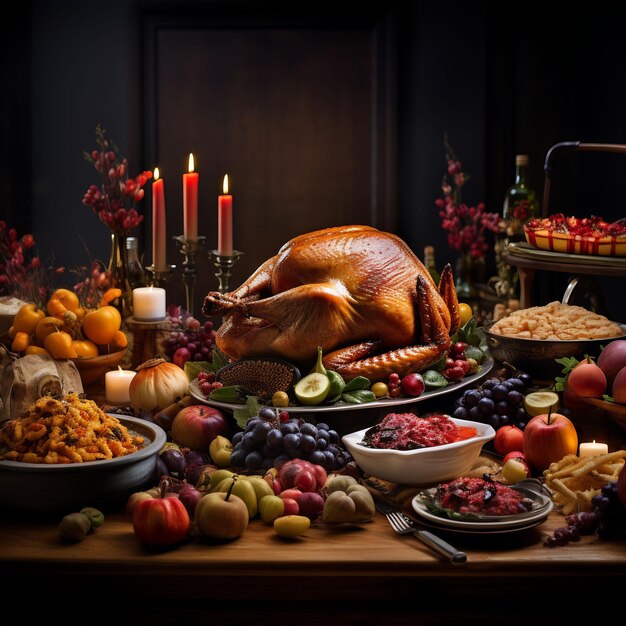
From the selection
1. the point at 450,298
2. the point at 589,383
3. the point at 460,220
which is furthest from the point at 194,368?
the point at 460,220

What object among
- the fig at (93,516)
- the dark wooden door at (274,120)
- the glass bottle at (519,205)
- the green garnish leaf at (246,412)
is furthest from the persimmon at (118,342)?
the dark wooden door at (274,120)

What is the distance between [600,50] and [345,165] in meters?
1.57

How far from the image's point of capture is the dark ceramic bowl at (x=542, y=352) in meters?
2.69

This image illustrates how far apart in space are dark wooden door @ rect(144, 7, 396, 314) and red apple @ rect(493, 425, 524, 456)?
3.50 metres

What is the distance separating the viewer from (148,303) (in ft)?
9.63

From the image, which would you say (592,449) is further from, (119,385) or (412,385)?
(119,385)

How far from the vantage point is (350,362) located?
8.44 feet

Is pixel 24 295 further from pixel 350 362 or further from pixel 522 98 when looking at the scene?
pixel 522 98

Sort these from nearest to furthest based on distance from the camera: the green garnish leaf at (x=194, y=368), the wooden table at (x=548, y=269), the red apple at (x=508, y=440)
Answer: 1. the red apple at (x=508, y=440)
2. the green garnish leaf at (x=194, y=368)
3. the wooden table at (x=548, y=269)

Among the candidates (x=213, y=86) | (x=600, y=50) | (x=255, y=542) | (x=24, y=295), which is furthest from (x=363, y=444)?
(x=213, y=86)

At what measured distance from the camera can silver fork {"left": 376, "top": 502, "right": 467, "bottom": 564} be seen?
5.75ft

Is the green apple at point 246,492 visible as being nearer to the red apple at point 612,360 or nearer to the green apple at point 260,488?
the green apple at point 260,488

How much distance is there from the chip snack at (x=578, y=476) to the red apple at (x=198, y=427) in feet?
2.55

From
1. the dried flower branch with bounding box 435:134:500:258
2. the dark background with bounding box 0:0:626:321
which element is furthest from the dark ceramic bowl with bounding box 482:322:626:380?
the dark background with bounding box 0:0:626:321
